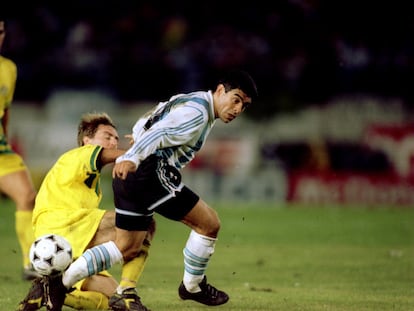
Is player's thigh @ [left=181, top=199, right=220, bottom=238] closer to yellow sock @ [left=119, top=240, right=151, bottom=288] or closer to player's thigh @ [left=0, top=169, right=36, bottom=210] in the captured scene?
yellow sock @ [left=119, top=240, right=151, bottom=288]

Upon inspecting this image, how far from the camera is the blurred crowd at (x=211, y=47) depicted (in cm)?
2109

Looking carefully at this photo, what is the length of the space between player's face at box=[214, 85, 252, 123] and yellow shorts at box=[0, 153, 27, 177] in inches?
127

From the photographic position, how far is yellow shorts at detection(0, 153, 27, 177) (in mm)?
9445

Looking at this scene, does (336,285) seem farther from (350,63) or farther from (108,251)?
(350,63)

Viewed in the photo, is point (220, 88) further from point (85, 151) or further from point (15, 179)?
point (15, 179)

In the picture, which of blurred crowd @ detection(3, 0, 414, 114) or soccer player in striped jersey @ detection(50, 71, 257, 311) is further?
blurred crowd @ detection(3, 0, 414, 114)

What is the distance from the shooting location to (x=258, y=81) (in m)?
21.3

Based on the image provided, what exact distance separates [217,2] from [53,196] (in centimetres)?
1616

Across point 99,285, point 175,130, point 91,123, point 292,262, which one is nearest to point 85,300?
point 99,285

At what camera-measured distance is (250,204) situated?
1930 centimetres

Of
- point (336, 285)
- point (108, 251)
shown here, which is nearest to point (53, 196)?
point (108, 251)

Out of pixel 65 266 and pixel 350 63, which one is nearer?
pixel 65 266

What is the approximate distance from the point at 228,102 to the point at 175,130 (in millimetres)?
512

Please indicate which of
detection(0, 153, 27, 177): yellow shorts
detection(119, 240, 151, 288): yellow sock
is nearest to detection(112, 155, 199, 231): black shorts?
detection(119, 240, 151, 288): yellow sock
